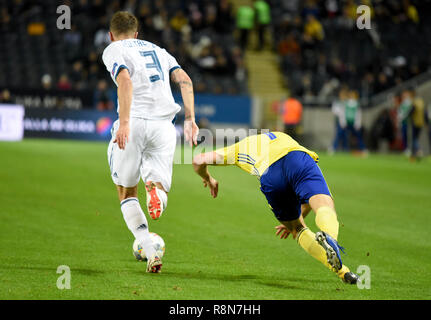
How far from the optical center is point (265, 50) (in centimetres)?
3259

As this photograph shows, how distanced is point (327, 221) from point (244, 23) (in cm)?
2587

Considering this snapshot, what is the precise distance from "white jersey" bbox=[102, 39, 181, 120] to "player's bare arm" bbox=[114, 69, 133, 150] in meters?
0.20

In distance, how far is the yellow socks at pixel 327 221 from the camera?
19.1ft

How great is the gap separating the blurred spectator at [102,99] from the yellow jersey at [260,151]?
61.7 feet

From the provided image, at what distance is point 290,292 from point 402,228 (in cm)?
460

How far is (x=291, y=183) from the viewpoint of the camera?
623 centimetres

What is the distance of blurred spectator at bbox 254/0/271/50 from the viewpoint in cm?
3136

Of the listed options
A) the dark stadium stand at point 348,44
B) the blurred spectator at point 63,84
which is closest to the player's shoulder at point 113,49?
the blurred spectator at point 63,84

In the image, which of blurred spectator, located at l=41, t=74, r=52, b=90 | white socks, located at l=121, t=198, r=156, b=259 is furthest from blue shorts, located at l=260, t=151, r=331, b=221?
blurred spectator, located at l=41, t=74, r=52, b=90

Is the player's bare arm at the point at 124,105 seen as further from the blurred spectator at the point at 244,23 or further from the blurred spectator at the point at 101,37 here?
the blurred spectator at the point at 244,23

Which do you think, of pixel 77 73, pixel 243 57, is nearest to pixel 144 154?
pixel 77 73

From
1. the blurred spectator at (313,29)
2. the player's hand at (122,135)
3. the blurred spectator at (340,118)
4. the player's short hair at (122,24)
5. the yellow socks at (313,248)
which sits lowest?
the blurred spectator at (340,118)

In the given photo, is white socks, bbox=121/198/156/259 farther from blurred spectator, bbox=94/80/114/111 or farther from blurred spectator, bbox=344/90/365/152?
blurred spectator, bbox=344/90/365/152

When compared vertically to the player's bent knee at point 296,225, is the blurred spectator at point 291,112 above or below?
below
